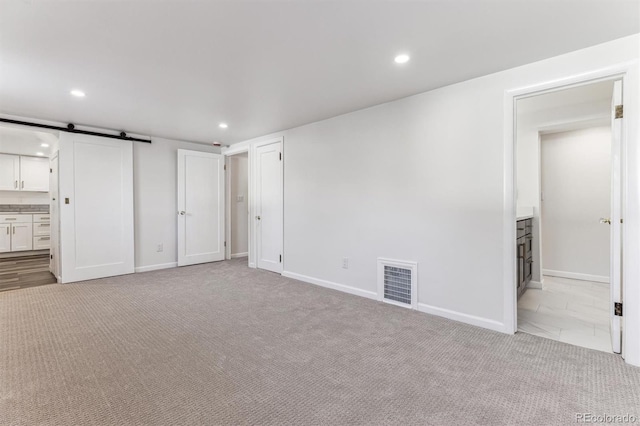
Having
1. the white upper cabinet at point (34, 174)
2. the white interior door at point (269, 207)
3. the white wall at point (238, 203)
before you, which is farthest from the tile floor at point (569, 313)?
the white upper cabinet at point (34, 174)

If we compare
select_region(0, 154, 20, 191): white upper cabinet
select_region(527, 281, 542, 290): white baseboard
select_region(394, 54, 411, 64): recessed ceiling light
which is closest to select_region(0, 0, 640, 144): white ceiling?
select_region(394, 54, 411, 64): recessed ceiling light

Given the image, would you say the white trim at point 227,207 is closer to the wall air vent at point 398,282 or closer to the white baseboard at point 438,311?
the white baseboard at point 438,311

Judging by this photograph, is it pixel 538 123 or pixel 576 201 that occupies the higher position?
pixel 538 123

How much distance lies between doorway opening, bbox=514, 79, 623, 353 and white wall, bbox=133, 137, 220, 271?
527 cm

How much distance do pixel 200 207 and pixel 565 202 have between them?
19.8 feet

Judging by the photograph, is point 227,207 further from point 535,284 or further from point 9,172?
point 535,284

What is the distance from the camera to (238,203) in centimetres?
633

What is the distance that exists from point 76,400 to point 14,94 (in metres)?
3.21

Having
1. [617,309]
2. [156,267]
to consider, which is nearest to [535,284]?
[617,309]

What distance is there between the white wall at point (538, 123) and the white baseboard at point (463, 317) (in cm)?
195

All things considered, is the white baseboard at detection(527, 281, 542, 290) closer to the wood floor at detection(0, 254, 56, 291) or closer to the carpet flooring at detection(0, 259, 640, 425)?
the carpet flooring at detection(0, 259, 640, 425)

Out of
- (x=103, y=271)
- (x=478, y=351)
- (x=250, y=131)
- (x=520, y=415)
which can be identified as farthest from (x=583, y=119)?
(x=103, y=271)

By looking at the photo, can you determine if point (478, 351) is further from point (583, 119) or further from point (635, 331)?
point (583, 119)

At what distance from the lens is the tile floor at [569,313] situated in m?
2.40
